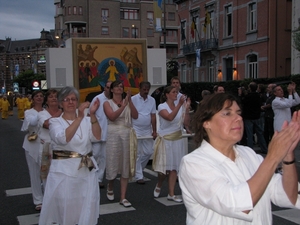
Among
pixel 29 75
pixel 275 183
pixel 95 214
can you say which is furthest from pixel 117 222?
pixel 29 75

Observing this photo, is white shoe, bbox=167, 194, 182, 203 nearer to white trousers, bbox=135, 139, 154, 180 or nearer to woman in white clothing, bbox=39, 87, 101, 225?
white trousers, bbox=135, 139, 154, 180

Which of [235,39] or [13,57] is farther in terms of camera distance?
[13,57]

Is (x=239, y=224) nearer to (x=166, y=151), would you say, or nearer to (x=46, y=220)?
(x=46, y=220)

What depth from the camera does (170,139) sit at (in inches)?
278

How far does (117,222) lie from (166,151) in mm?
1627

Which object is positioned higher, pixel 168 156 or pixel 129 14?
pixel 129 14

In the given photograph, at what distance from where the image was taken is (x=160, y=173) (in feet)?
23.1

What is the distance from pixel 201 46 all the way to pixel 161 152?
94.0 feet

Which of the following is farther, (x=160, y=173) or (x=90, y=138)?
(x=160, y=173)

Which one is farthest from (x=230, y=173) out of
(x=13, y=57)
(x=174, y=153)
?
(x=13, y=57)

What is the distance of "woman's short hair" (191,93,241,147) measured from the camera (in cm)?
260

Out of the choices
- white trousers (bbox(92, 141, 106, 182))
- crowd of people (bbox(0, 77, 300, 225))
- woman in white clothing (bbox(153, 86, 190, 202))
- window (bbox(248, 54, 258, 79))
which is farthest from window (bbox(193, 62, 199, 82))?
woman in white clothing (bbox(153, 86, 190, 202))

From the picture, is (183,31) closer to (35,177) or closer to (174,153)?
(174,153)

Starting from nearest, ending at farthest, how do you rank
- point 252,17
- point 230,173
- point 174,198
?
1. point 230,173
2. point 174,198
3. point 252,17
